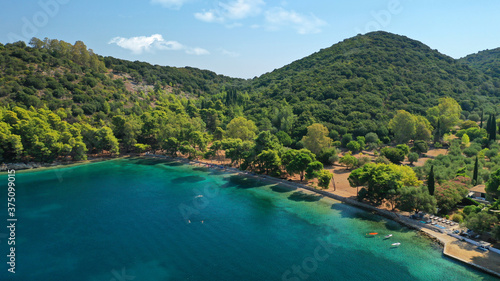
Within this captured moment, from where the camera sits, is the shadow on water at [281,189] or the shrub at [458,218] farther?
the shadow on water at [281,189]

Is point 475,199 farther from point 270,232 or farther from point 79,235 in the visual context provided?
point 79,235

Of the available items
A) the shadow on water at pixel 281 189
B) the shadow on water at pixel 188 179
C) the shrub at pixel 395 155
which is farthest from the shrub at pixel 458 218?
the shadow on water at pixel 188 179

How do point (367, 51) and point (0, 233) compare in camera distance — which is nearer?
point (0, 233)

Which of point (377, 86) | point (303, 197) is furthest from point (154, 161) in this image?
point (377, 86)

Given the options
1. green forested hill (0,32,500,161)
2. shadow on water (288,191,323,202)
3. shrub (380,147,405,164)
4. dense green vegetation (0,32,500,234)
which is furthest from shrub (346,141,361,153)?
shadow on water (288,191,323,202)

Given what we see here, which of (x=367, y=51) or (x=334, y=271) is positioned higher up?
(x=367, y=51)

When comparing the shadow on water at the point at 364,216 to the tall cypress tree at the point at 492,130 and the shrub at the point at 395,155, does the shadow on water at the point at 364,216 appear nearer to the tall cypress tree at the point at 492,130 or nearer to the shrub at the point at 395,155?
the shrub at the point at 395,155

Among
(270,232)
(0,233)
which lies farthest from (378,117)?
(0,233)
